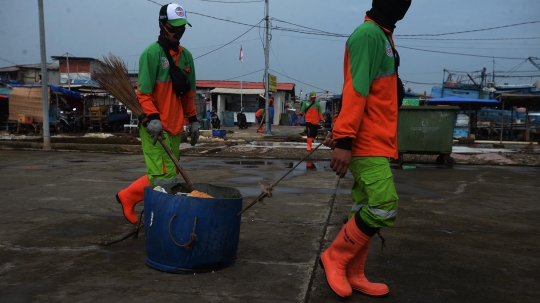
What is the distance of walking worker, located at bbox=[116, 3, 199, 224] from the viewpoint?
3893 mm

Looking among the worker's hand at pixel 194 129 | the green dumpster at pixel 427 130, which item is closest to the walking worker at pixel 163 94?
the worker's hand at pixel 194 129

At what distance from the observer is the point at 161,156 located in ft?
12.8

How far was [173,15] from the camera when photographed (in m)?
4.03

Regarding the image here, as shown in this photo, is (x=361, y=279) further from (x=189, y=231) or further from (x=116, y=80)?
(x=116, y=80)

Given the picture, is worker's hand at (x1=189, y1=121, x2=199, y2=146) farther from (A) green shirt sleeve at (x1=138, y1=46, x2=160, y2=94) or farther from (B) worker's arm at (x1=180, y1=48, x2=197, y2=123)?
(A) green shirt sleeve at (x1=138, y1=46, x2=160, y2=94)

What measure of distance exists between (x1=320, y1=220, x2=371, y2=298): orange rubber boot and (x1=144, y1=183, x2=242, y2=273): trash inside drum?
71 centimetres

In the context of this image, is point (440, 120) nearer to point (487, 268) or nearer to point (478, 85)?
point (487, 268)

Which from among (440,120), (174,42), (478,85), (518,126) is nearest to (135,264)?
(174,42)

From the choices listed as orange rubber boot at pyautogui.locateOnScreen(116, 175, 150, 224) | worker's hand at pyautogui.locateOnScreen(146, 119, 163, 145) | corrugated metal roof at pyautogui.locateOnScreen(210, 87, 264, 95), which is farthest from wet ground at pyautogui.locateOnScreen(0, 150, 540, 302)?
corrugated metal roof at pyautogui.locateOnScreen(210, 87, 264, 95)

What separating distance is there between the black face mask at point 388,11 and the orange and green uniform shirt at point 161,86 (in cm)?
178

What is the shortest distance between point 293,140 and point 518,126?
12.5m

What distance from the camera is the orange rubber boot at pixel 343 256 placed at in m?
3.03

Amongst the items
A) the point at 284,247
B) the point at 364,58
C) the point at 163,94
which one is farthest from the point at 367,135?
the point at 163,94

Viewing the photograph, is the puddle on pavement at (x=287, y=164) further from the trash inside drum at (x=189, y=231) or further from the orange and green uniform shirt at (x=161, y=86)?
the trash inside drum at (x=189, y=231)
